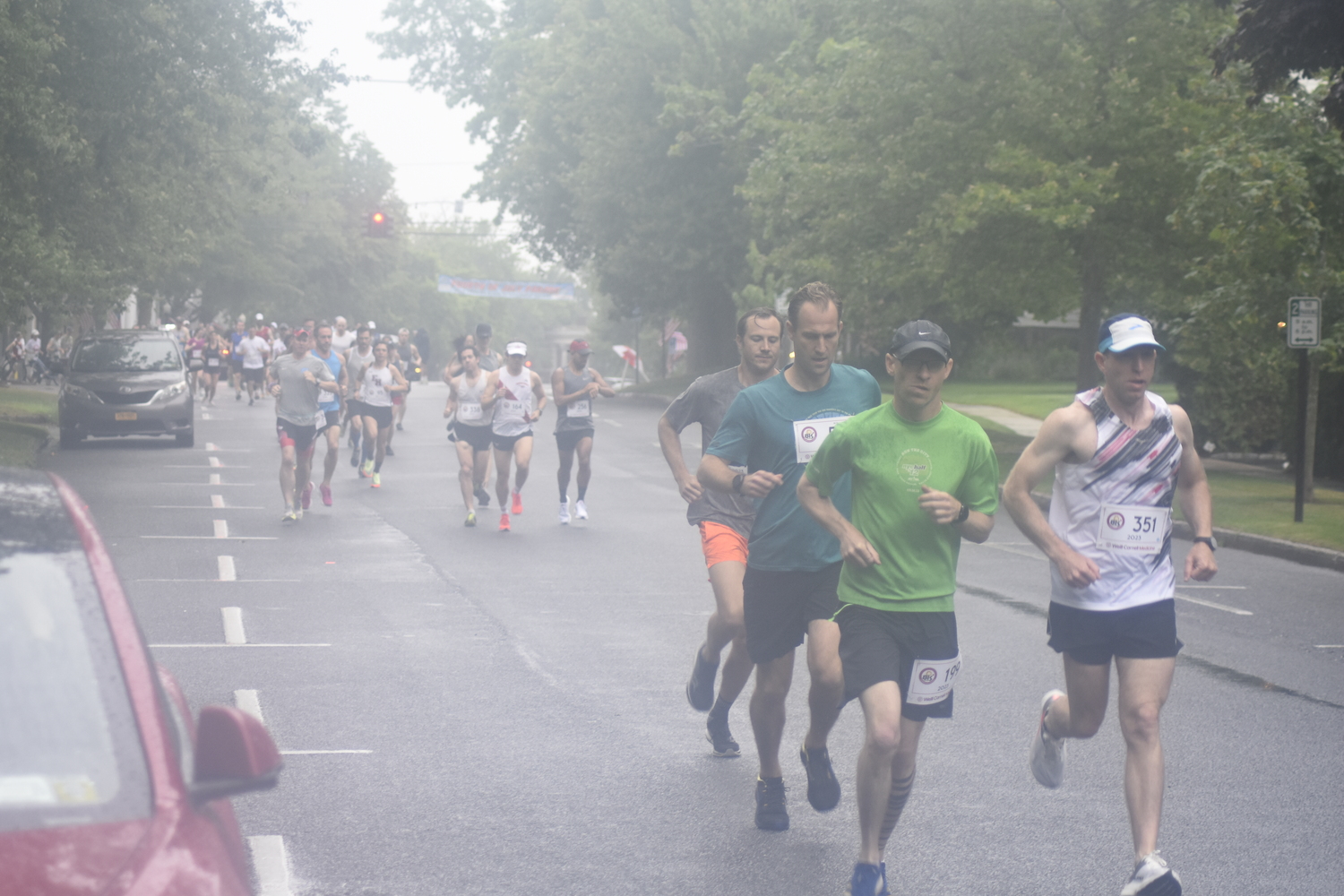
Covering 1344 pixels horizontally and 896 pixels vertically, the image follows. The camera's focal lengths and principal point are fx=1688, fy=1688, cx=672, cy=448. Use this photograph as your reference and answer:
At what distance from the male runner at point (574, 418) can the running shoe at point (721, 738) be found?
9784mm

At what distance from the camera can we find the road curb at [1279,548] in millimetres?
15586

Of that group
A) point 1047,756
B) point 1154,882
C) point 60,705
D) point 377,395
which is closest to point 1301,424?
point 377,395

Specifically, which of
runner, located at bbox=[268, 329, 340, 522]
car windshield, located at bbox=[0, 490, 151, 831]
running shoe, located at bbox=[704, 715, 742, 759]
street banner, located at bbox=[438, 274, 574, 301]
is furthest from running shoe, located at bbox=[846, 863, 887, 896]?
street banner, located at bbox=[438, 274, 574, 301]

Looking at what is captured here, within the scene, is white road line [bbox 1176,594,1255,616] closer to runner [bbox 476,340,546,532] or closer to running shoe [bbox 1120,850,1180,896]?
runner [bbox 476,340,546,532]

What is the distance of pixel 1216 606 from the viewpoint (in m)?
12.5

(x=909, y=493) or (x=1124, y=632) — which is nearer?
(x=909, y=493)

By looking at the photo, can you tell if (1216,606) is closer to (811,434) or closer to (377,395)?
(811,434)

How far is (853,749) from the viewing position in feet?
24.1

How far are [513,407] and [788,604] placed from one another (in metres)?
11.3

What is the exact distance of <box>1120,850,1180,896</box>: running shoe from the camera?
498 cm

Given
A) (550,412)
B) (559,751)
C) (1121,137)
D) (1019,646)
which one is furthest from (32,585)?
(550,412)

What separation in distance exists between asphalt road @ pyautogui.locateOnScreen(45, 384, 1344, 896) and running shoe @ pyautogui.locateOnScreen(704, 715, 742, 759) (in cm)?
6

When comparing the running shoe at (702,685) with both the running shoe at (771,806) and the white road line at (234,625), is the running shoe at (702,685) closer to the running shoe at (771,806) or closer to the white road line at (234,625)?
the running shoe at (771,806)

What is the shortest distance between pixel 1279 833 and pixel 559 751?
114 inches
